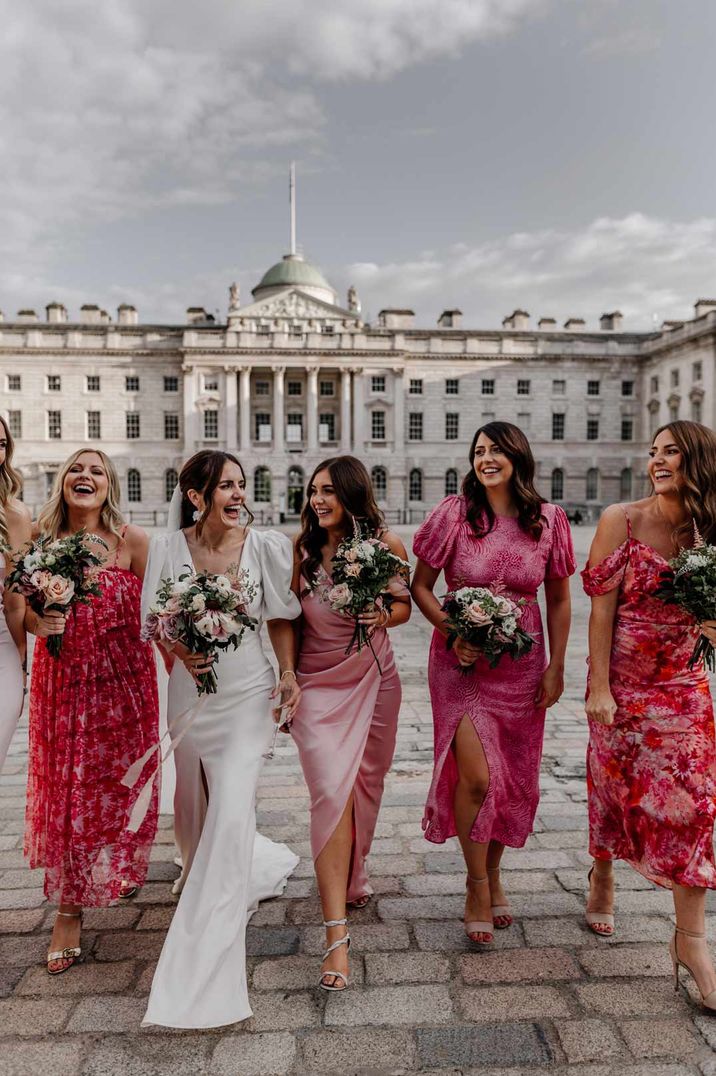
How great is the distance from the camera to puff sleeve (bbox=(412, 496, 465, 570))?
148 inches

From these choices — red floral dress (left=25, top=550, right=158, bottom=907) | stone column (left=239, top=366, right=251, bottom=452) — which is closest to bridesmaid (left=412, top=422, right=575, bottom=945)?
→ red floral dress (left=25, top=550, right=158, bottom=907)

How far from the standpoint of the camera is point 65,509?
384cm

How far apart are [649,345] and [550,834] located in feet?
191

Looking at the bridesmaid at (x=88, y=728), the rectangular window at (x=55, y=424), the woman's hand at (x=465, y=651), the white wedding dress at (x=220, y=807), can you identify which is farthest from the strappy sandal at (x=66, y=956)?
the rectangular window at (x=55, y=424)

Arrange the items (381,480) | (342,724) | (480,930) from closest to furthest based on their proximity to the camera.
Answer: (480,930) → (342,724) → (381,480)

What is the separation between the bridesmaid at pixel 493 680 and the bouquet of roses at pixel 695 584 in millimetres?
588

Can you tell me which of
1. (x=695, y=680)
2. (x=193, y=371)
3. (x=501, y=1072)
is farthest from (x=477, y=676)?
(x=193, y=371)

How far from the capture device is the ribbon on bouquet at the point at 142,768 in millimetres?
3385

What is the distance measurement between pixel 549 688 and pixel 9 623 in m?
2.66

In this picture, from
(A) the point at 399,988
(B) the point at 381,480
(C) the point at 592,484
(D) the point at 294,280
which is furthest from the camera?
(D) the point at 294,280

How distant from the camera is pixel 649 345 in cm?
5650

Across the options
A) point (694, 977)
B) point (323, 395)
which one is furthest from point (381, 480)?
point (694, 977)

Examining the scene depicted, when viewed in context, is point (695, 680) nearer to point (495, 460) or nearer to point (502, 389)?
point (495, 460)

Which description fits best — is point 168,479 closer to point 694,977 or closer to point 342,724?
point 342,724
